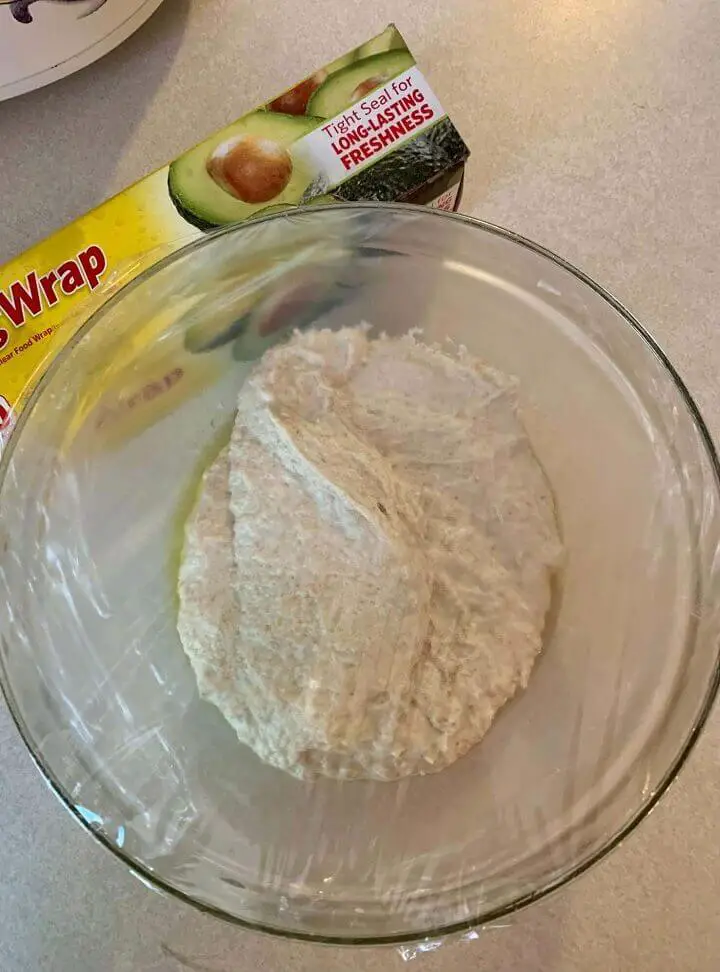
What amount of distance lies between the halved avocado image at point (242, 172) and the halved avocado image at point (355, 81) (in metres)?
0.02

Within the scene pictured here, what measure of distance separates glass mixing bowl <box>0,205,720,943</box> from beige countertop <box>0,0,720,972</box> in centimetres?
9

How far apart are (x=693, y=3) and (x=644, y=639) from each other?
2.00ft

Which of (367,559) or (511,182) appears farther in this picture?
(511,182)

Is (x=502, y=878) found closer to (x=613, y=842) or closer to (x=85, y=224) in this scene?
(x=613, y=842)

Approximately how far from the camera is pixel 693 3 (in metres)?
0.78

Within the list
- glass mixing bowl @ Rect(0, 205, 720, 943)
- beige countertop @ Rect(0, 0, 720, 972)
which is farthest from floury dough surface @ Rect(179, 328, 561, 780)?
beige countertop @ Rect(0, 0, 720, 972)

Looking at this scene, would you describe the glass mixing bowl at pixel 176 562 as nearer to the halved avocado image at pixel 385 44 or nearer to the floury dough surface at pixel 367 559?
the floury dough surface at pixel 367 559

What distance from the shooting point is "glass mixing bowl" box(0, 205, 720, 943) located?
582 millimetres

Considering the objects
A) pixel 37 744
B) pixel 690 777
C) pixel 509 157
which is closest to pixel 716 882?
pixel 690 777

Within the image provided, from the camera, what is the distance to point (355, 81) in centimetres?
66

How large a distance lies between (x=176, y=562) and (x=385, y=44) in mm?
451

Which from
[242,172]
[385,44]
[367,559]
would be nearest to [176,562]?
[367,559]

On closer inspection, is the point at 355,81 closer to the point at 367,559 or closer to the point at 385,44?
the point at 385,44

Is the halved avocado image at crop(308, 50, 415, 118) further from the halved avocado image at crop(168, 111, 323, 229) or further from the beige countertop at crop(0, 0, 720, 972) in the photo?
the beige countertop at crop(0, 0, 720, 972)
